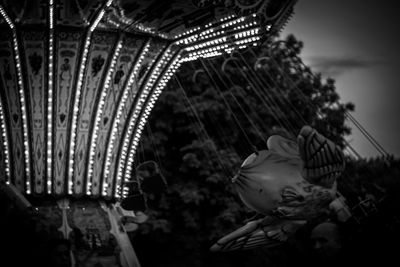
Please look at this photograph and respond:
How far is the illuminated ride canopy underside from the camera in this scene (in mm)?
10852

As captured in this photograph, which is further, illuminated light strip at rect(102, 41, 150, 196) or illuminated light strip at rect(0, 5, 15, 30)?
illuminated light strip at rect(102, 41, 150, 196)

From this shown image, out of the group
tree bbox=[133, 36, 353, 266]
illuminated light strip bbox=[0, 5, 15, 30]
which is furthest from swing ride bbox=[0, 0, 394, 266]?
tree bbox=[133, 36, 353, 266]

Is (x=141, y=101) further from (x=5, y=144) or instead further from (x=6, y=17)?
(x=6, y=17)

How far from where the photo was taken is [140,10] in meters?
10.5

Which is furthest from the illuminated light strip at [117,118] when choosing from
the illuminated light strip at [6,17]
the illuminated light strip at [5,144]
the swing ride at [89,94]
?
the illuminated light strip at [6,17]

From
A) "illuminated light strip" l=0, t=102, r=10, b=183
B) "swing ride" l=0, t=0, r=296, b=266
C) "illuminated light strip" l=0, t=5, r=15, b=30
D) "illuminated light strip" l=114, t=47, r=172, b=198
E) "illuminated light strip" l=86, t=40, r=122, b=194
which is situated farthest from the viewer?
"illuminated light strip" l=114, t=47, r=172, b=198

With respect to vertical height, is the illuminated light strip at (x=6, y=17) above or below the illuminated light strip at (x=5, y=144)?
above

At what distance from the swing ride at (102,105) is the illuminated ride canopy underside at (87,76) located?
18 mm

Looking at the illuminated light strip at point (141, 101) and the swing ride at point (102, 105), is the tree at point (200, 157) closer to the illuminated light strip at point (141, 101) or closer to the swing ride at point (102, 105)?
the illuminated light strip at point (141, 101)

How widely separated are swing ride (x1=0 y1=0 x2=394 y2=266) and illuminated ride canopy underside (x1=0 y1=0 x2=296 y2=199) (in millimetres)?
18

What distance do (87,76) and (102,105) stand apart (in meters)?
0.59

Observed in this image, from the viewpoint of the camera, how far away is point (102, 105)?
460 inches

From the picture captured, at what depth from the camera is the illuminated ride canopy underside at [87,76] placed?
35.6ft

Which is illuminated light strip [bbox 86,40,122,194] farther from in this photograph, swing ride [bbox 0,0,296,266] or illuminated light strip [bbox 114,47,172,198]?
illuminated light strip [bbox 114,47,172,198]
